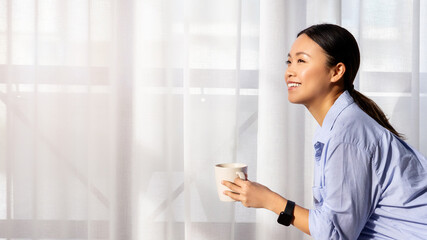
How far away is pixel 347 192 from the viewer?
2.51 ft

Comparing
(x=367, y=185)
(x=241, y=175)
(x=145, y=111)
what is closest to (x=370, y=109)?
(x=367, y=185)

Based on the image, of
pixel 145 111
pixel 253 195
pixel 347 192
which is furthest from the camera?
pixel 145 111

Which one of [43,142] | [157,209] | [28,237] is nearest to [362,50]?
[157,209]

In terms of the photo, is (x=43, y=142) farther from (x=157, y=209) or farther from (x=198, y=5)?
(x=198, y=5)

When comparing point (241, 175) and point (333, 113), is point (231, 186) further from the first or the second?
point (333, 113)

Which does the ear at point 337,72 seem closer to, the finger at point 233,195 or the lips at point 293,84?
the lips at point 293,84

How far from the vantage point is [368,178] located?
0.78 m

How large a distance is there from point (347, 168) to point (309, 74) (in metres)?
0.26

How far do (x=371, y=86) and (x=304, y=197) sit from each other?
518 mm

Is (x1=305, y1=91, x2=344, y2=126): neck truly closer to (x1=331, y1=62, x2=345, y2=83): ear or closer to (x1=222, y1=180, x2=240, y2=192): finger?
(x1=331, y1=62, x2=345, y2=83): ear

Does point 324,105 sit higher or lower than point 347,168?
higher

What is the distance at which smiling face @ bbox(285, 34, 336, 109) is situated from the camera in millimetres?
925

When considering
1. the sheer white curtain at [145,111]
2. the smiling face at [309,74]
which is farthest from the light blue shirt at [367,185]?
the sheer white curtain at [145,111]

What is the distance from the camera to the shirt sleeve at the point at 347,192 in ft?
2.51
